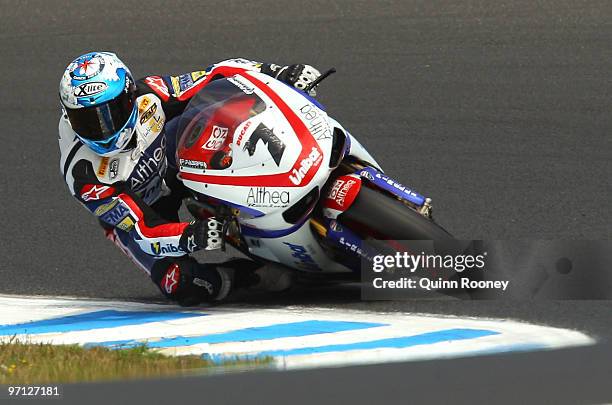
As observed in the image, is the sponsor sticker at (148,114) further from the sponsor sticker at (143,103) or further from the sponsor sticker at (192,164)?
the sponsor sticker at (192,164)

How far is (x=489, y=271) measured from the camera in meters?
6.25

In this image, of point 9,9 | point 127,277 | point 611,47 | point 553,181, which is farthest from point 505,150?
point 9,9

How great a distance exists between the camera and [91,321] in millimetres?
6918

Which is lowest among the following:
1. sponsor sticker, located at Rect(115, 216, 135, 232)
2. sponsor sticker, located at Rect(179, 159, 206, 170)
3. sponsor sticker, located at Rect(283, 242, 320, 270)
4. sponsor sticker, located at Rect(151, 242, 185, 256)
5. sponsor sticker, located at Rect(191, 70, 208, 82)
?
sponsor sticker, located at Rect(283, 242, 320, 270)

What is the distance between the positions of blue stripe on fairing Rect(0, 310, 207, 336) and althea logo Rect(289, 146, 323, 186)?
92 centimetres

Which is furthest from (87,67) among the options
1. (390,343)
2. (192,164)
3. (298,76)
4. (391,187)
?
(390,343)

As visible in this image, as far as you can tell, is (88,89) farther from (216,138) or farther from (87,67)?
(216,138)

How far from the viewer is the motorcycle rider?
6.80 metres

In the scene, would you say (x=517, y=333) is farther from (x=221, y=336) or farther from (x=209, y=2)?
(x=209, y=2)

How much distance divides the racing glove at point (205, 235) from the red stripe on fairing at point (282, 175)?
0.21 meters

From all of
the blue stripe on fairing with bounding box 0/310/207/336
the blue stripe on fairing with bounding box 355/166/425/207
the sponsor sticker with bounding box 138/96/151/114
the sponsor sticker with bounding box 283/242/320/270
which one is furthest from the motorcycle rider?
the blue stripe on fairing with bounding box 355/166/425/207

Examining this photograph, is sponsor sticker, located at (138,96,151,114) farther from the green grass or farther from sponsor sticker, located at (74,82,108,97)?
the green grass

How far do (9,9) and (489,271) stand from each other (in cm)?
776

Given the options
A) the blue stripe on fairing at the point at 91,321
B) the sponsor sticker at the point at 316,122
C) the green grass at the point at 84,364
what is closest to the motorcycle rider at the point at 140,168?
the blue stripe on fairing at the point at 91,321
